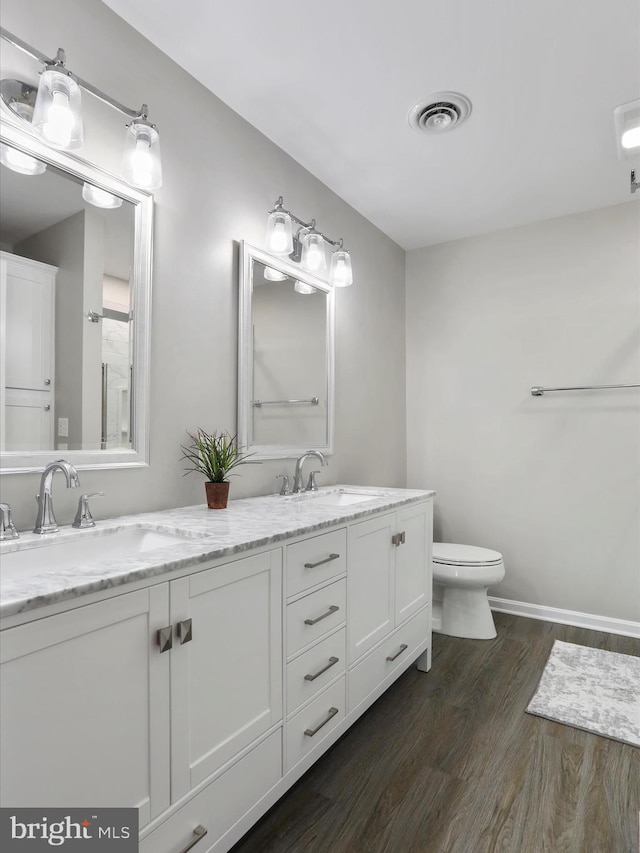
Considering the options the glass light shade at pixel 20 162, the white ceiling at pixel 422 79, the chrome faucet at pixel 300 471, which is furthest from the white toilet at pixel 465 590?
the glass light shade at pixel 20 162

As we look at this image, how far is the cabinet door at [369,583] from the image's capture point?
1.66 meters

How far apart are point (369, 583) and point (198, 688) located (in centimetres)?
82

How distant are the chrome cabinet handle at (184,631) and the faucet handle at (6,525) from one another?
48 cm

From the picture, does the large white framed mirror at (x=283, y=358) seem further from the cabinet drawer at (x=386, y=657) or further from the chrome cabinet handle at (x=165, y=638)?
the chrome cabinet handle at (x=165, y=638)

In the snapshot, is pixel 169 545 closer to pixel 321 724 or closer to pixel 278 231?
pixel 321 724

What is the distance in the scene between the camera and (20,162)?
1278mm

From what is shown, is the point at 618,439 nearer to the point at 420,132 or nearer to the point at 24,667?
the point at 420,132

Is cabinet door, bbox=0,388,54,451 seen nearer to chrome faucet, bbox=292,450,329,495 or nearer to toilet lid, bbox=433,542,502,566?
chrome faucet, bbox=292,450,329,495

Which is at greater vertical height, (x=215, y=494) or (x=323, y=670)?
(x=215, y=494)

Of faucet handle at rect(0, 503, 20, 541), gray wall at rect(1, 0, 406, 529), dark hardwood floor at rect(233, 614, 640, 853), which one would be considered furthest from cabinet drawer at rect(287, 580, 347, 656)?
faucet handle at rect(0, 503, 20, 541)

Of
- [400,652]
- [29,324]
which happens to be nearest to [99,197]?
[29,324]

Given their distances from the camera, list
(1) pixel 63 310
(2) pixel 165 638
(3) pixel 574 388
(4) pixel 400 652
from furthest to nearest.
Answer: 1. (3) pixel 574 388
2. (4) pixel 400 652
3. (1) pixel 63 310
4. (2) pixel 165 638

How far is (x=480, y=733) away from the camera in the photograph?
1.79 metres

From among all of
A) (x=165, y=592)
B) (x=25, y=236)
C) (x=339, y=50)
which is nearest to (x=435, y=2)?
(x=339, y=50)
